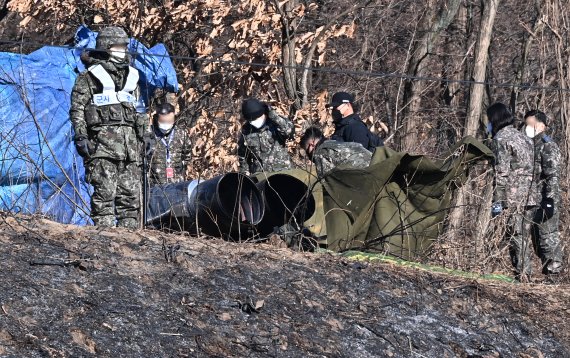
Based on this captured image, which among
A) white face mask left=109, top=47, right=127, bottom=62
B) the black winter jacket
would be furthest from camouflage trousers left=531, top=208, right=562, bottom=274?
white face mask left=109, top=47, right=127, bottom=62

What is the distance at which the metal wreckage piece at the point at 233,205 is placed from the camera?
7336 millimetres

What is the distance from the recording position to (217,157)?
11.0 m

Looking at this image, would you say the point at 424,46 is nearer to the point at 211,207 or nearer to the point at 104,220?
the point at 104,220

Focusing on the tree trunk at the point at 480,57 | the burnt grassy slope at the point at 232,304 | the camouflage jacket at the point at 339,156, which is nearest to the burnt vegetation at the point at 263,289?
the burnt grassy slope at the point at 232,304

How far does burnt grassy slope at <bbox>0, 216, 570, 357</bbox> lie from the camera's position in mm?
5203

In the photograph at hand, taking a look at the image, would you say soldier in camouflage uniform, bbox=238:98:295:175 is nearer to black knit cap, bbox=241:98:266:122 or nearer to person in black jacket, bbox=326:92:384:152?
black knit cap, bbox=241:98:266:122

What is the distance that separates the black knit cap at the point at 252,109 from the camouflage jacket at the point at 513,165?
1.91 metres

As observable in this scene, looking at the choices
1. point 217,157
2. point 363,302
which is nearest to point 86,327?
point 363,302

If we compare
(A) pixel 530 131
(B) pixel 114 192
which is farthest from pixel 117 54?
(A) pixel 530 131

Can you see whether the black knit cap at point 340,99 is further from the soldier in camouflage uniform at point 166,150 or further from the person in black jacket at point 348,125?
the soldier in camouflage uniform at point 166,150

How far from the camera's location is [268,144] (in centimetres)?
964

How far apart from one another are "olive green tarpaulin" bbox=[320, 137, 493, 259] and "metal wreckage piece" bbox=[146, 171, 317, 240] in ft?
0.79

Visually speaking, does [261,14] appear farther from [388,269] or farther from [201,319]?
[201,319]

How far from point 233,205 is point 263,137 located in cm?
219
